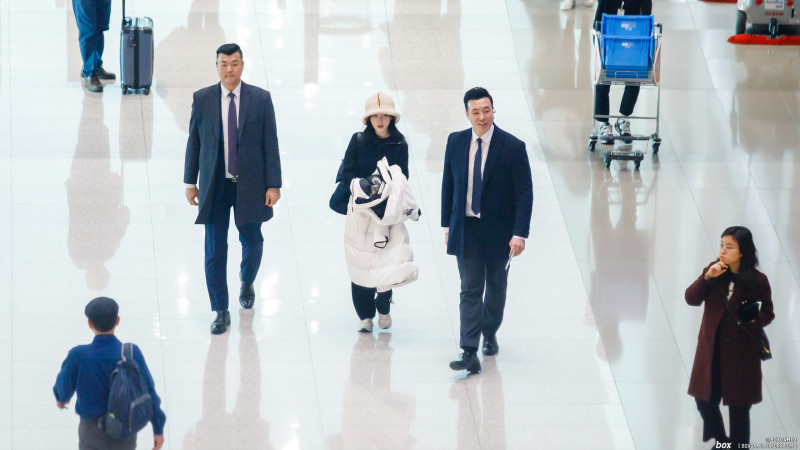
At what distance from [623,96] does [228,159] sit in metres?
4.33

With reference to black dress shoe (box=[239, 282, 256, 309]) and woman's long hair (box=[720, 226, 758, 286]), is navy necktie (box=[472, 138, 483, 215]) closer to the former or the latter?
woman's long hair (box=[720, 226, 758, 286])

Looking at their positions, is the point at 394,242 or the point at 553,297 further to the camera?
the point at 553,297

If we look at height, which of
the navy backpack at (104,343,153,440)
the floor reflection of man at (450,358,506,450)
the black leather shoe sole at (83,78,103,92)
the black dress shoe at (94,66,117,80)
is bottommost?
the floor reflection of man at (450,358,506,450)

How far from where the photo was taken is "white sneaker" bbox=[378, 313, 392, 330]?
7.38 metres

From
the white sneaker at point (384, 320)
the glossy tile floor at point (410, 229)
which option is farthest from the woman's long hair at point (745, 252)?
the white sneaker at point (384, 320)

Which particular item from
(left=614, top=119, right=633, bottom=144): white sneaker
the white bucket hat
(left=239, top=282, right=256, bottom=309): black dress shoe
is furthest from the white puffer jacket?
(left=614, top=119, right=633, bottom=144): white sneaker

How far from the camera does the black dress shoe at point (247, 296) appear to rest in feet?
24.8

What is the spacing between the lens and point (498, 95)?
35.3 feet

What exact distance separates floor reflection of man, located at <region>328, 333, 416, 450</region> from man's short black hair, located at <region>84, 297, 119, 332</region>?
1618 millimetres

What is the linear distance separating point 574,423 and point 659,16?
280 inches

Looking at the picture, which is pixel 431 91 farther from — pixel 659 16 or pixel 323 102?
pixel 659 16

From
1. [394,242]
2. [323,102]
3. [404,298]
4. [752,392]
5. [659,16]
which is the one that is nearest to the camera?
[752,392]

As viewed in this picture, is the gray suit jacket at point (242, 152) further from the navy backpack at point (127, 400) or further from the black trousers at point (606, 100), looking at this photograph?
the black trousers at point (606, 100)

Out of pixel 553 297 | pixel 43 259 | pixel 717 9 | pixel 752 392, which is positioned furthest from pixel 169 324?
pixel 717 9
